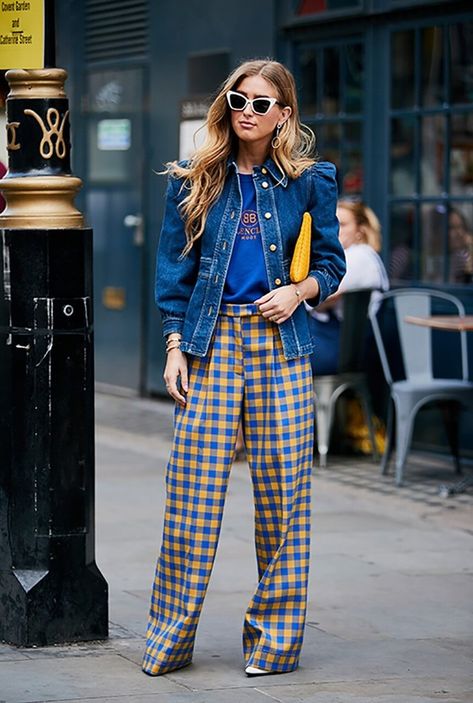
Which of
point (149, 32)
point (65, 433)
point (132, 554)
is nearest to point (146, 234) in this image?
point (149, 32)

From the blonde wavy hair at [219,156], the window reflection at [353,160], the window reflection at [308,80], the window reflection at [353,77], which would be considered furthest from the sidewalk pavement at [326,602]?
the window reflection at [308,80]

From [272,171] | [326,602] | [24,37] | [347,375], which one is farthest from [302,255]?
[347,375]

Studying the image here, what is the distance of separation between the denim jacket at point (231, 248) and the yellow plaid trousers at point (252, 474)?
0.07 meters

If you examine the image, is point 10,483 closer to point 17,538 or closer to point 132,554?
point 17,538

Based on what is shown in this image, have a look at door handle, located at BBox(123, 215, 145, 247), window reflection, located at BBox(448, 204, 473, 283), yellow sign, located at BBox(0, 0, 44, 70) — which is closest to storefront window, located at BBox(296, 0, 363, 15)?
window reflection, located at BBox(448, 204, 473, 283)

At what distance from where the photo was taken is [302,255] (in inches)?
197

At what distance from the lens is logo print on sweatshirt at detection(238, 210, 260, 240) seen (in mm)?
4992

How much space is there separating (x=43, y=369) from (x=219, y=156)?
0.93m

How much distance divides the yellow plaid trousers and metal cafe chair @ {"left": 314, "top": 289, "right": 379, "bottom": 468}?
4.44m

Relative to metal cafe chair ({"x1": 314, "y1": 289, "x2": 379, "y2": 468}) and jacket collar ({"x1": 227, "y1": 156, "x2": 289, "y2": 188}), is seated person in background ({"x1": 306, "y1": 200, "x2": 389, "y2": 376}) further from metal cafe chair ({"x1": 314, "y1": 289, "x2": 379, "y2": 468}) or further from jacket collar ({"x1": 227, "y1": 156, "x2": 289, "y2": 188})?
jacket collar ({"x1": 227, "y1": 156, "x2": 289, "y2": 188})

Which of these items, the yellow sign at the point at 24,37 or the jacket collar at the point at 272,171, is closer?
the jacket collar at the point at 272,171

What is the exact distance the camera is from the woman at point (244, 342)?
499 centimetres

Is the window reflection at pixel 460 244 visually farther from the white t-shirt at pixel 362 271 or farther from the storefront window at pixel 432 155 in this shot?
the white t-shirt at pixel 362 271

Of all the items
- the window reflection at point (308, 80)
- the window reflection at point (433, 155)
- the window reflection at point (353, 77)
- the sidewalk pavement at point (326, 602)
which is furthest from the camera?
the window reflection at point (308, 80)
